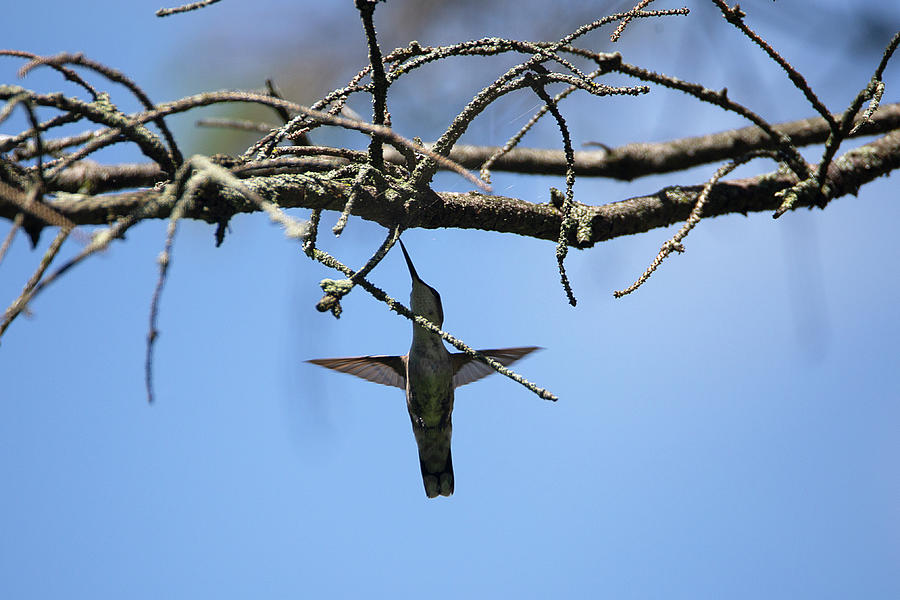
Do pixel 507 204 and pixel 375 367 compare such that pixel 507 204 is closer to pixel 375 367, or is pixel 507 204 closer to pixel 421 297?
pixel 421 297

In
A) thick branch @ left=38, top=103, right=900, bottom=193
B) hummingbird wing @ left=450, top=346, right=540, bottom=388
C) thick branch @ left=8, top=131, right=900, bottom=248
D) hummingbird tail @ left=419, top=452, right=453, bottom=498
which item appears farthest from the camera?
hummingbird tail @ left=419, top=452, right=453, bottom=498

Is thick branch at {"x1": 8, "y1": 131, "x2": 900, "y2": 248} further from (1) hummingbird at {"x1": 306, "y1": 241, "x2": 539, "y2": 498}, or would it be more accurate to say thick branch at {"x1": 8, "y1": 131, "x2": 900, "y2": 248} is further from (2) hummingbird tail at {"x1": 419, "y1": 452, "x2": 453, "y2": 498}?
(2) hummingbird tail at {"x1": 419, "y1": 452, "x2": 453, "y2": 498}

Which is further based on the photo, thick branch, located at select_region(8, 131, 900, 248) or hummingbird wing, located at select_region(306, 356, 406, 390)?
hummingbird wing, located at select_region(306, 356, 406, 390)

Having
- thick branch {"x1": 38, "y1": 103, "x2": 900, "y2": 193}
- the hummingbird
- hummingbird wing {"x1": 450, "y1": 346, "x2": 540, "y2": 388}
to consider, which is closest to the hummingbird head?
the hummingbird

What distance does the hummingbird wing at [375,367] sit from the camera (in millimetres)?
2729

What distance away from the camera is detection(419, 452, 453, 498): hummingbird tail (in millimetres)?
2854

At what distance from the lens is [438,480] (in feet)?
9.40

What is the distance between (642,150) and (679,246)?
1161 millimetres

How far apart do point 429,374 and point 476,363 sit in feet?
0.97

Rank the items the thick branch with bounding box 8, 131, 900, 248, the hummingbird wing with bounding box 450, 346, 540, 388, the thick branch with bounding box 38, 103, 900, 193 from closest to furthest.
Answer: the thick branch with bounding box 8, 131, 900, 248, the thick branch with bounding box 38, 103, 900, 193, the hummingbird wing with bounding box 450, 346, 540, 388

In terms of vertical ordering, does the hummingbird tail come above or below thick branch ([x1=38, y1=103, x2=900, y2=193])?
below

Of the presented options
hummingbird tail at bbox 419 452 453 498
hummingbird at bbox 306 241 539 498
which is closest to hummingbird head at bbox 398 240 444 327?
hummingbird at bbox 306 241 539 498

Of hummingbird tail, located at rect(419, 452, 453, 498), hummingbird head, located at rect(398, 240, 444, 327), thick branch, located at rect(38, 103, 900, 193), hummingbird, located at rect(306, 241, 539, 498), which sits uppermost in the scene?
thick branch, located at rect(38, 103, 900, 193)

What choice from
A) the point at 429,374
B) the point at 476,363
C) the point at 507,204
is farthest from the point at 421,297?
the point at 507,204
